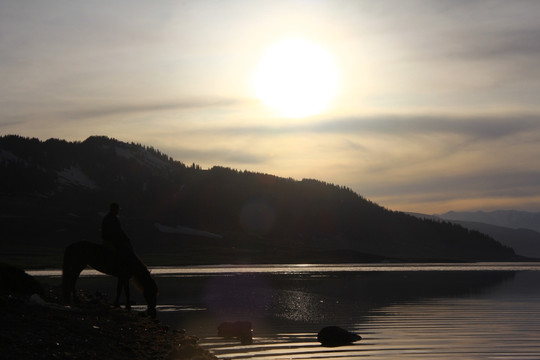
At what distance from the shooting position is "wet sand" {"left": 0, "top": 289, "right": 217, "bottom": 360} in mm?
22281

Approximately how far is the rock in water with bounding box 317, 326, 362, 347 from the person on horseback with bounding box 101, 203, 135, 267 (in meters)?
9.45

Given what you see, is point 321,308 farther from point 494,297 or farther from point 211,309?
point 494,297

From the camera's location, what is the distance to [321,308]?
54938mm

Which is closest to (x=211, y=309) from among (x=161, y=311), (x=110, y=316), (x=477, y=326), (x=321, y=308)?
(x=161, y=311)

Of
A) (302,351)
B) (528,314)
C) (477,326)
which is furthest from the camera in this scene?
(528,314)

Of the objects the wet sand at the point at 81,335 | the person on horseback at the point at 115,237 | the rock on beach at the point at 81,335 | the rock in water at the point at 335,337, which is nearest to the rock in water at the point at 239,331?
the rock in water at the point at 335,337

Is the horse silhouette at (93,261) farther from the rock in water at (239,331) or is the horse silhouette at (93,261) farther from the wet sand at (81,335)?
the rock in water at (239,331)

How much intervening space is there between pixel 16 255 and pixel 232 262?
170 ft

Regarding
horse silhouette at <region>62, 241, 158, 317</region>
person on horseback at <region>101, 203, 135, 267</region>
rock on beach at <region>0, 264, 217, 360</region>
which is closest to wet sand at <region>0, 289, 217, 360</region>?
rock on beach at <region>0, 264, 217, 360</region>

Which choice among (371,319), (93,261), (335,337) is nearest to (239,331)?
(335,337)

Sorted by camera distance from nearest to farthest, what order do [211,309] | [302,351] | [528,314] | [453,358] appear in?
[453,358] → [302,351] → [528,314] → [211,309]

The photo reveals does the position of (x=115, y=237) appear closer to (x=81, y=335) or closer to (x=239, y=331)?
(x=81, y=335)

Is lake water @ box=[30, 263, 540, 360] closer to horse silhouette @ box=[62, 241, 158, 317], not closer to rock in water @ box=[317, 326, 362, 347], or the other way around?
rock in water @ box=[317, 326, 362, 347]

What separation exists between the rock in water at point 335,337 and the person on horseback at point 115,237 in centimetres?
945
